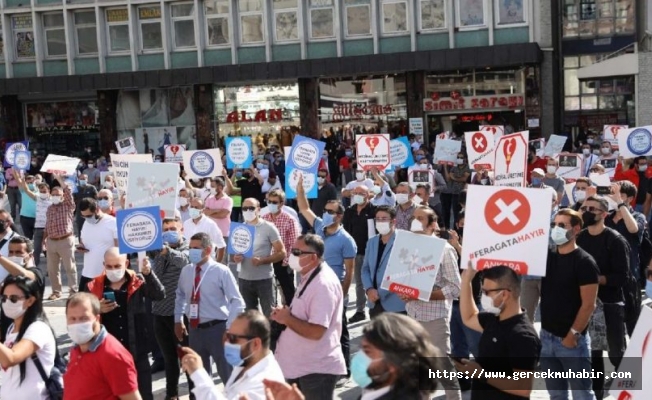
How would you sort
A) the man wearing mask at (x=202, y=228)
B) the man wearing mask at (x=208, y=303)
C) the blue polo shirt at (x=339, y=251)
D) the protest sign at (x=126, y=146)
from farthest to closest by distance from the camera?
the protest sign at (x=126, y=146) < the man wearing mask at (x=202, y=228) < the blue polo shirt at (x=339, y=251) < the man wearing mask at (x=208, y=303)

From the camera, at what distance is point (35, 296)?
21.7 ft

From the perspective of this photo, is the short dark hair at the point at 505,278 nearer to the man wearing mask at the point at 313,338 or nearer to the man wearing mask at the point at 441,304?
the man wearing mask at the point at 313,338

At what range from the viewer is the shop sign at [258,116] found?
3706 cm

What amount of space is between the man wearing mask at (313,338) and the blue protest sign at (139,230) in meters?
2.71

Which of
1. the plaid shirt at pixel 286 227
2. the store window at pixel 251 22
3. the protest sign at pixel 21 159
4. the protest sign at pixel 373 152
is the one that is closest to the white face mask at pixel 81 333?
the plaid shirt at pixel 286 227

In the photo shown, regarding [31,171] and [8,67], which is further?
[8,67]

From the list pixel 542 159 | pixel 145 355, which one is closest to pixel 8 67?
pixel 542 159

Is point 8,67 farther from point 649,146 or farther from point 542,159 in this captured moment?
point 649,146

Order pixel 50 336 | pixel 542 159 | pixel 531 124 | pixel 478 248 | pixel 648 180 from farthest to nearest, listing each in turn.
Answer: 1. pixel 531 124
2. pixel 542 159
3. pixel 648 180
4. pixel 478 248
5. pixel 50 336

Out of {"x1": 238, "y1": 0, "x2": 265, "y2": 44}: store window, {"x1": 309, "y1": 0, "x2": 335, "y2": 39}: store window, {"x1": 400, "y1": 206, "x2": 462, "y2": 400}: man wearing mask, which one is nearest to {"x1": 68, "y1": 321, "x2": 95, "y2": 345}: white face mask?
{"x1": 400, "y1": 206, "x2": 462, "y2": 400}: man wearing mask

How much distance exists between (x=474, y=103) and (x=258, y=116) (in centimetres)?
820

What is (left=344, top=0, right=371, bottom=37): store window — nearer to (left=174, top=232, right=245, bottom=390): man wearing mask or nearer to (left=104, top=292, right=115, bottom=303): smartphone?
(left=174, top=232, right=245, bottom=390): man wearing mask

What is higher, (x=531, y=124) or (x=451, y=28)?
(x=451, y=28)

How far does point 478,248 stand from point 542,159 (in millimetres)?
13923
